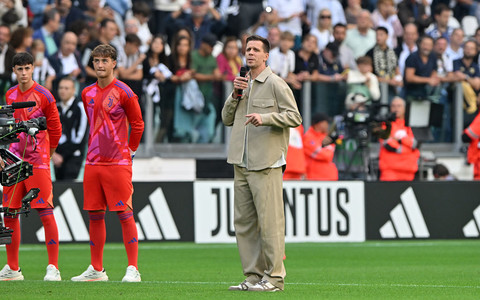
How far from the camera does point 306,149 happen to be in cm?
1898

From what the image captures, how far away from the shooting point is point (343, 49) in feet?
68.7

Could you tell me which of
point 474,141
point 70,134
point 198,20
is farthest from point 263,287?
point 198,20

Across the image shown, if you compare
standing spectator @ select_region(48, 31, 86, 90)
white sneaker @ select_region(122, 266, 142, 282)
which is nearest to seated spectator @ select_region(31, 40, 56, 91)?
standing spectator @ select_region(48, 31, 86, 90)

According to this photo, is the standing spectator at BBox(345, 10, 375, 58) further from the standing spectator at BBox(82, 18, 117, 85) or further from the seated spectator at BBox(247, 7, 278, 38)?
the standing spectator at BBox(82, 18, 117, 85)

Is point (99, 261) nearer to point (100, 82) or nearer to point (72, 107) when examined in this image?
point (100, 82)

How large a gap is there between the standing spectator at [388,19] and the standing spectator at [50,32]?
6638 mm

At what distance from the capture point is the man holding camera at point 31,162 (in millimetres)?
11461

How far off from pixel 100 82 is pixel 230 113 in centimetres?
168

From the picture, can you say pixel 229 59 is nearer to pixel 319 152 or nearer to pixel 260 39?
pixel 319 152

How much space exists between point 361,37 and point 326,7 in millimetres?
1177

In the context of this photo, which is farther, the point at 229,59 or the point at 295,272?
the point at 229,59

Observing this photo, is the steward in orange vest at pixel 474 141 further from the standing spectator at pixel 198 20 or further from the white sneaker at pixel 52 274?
the white sneaker at pixel 52 274

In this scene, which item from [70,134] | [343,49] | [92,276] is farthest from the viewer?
[343,49]

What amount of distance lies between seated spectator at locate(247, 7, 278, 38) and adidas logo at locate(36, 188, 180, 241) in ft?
15.2
